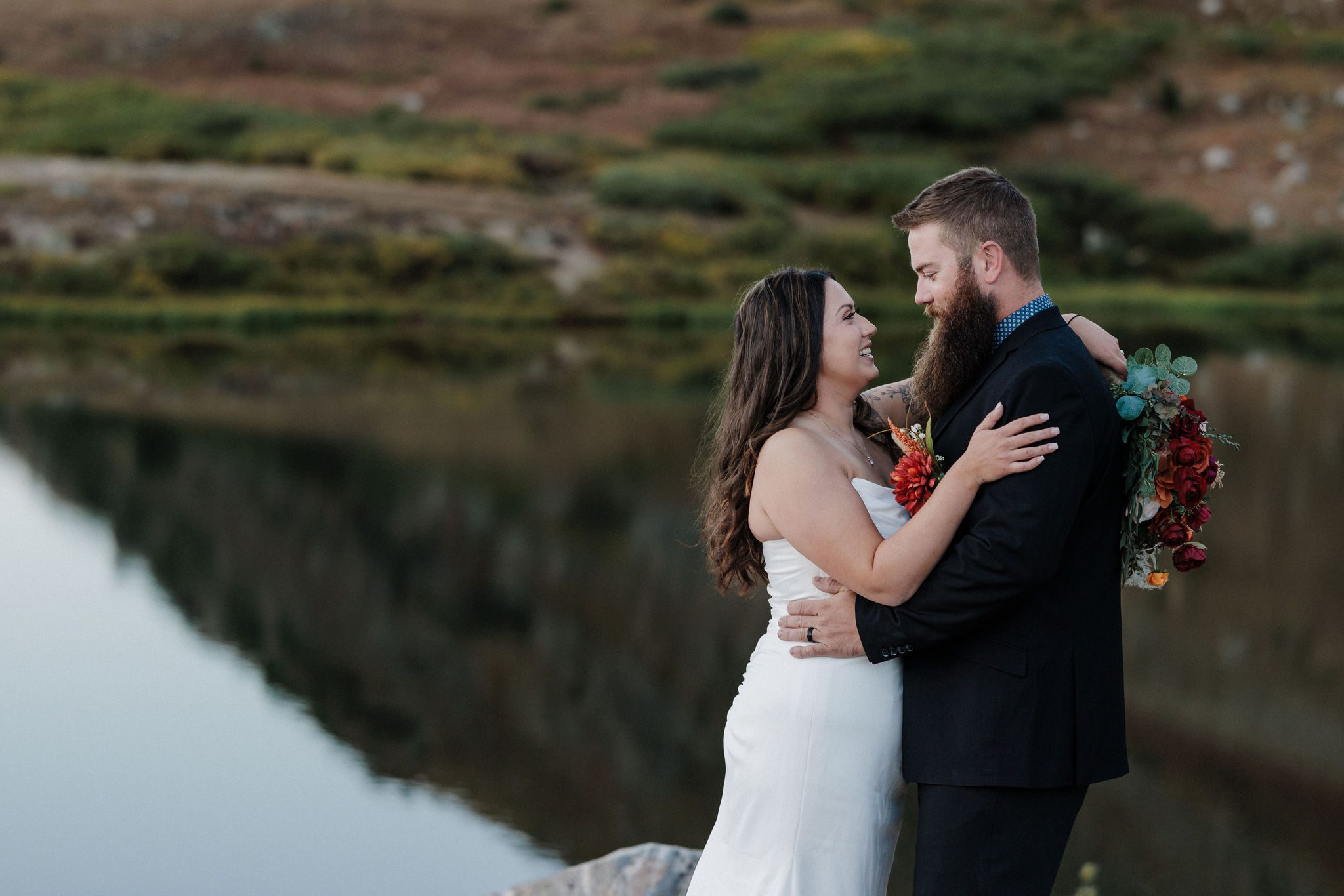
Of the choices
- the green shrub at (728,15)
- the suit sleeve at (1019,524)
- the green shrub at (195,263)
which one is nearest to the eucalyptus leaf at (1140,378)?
the suit sleeve at (1019,524)

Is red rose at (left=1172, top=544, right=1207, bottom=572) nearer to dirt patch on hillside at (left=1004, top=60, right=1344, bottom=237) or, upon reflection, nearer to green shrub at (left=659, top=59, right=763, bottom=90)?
dirt patch on hillside at (left=1004, top=60, right=1344, bottom=237)

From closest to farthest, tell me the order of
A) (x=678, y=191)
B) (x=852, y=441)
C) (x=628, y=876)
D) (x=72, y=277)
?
(x=852, y=441) < (x=628, y=876) < (x=72, y=277) < (x=678, y=191)

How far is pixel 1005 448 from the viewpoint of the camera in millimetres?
2146

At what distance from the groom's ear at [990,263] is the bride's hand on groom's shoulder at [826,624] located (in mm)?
606

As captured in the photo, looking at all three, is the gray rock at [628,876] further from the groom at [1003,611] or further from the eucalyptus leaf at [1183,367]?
the eucalyptus leaf at [1183,367]

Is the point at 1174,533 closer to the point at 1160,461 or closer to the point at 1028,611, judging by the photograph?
the point at 1160,461

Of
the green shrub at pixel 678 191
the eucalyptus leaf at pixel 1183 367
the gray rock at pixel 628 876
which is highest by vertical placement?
the green shrub at pixel 678 191

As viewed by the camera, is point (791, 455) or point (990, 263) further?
point (791, 455)

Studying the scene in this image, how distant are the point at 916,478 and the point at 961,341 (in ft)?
0.84

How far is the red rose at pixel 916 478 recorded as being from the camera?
2342mm

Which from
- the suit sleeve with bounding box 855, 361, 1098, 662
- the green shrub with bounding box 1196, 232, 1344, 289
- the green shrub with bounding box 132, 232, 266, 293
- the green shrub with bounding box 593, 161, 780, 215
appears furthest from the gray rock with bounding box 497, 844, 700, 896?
the green shrub with bounding box 1196, 232, 1344, 289

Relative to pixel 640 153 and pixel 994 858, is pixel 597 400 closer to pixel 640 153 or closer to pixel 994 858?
pixel 994 858

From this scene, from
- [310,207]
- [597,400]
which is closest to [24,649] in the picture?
[597,400]

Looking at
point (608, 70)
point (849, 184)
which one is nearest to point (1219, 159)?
point (849, 184)
